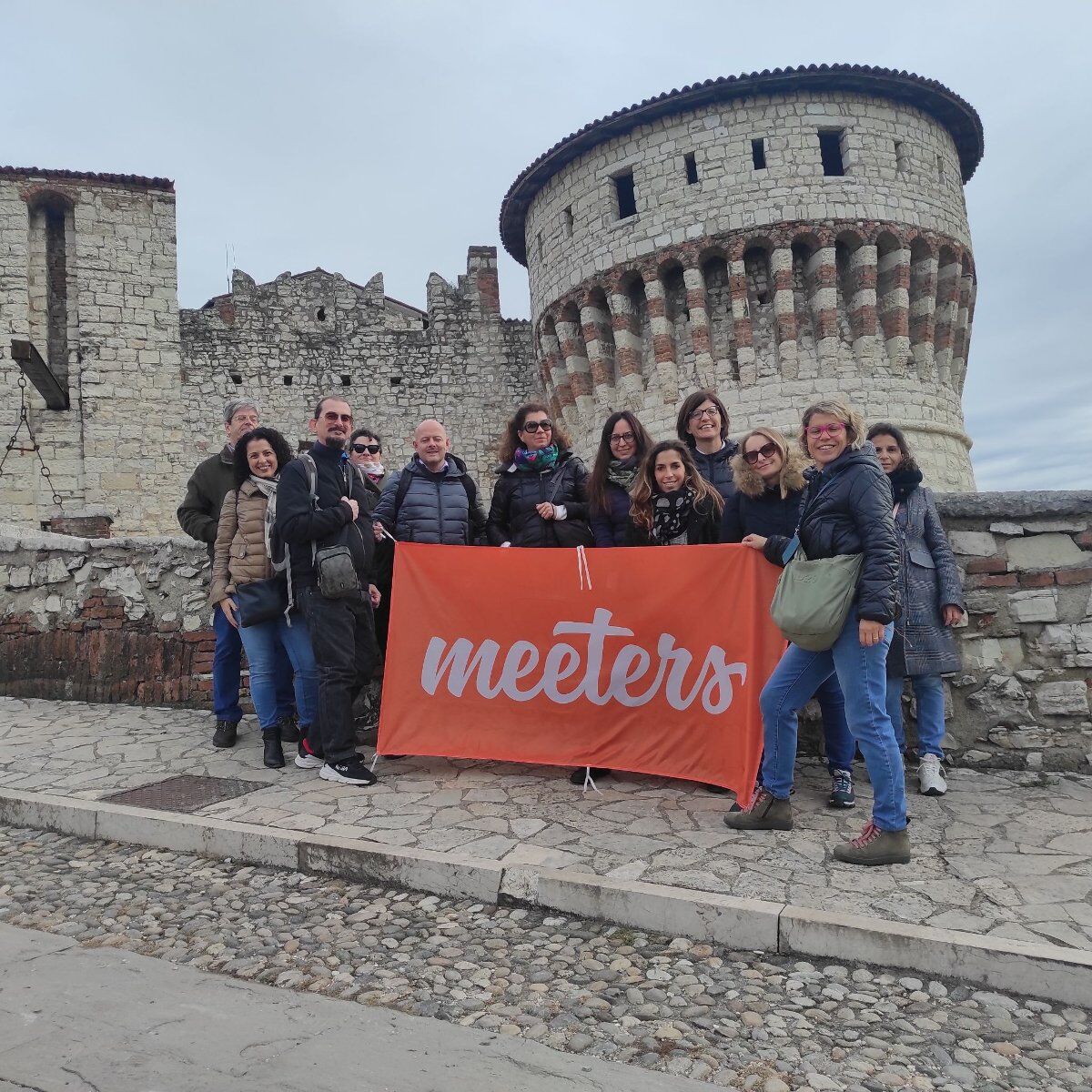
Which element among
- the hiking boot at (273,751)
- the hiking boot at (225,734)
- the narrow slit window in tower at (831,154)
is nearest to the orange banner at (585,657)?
the hiking boot at (273,751)

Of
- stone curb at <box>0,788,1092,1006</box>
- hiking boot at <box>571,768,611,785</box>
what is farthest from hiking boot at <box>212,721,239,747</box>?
hiking boot at <box>571,768,611,785</box>

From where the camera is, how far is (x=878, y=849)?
315 centimetres

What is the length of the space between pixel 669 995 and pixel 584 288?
1427cm

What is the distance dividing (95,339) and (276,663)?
43.7 feet

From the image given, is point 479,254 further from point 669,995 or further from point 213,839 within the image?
point 669,995

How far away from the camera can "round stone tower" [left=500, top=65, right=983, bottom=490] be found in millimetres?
13891

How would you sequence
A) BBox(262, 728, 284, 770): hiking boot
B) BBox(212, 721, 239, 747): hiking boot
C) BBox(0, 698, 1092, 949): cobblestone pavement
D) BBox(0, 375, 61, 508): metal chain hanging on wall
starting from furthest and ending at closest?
BBox(0, 375, 61, 508): metal chain hanging on wall
BBox(212, 721, 239, 747): hiking boot
BBox(262, 728, 284, 770): hiking boot
BBox(0, 698, 1092, 949): cobblestone pavement

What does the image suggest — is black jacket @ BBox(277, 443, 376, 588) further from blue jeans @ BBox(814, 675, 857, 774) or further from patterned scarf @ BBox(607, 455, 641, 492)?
blue jeans @ BBox(814, 675, 857, 774)

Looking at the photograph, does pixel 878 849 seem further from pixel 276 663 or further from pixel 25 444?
pixel 25 444

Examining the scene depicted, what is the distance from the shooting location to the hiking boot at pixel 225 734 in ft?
17.3

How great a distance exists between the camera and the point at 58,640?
6828mm

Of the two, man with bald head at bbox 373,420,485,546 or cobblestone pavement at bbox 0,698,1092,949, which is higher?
man with bald head at bbox 373,420,485,546

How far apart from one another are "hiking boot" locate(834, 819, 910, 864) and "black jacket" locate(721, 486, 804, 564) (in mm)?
1359

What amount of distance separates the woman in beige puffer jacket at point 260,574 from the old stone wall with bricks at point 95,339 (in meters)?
11.8
